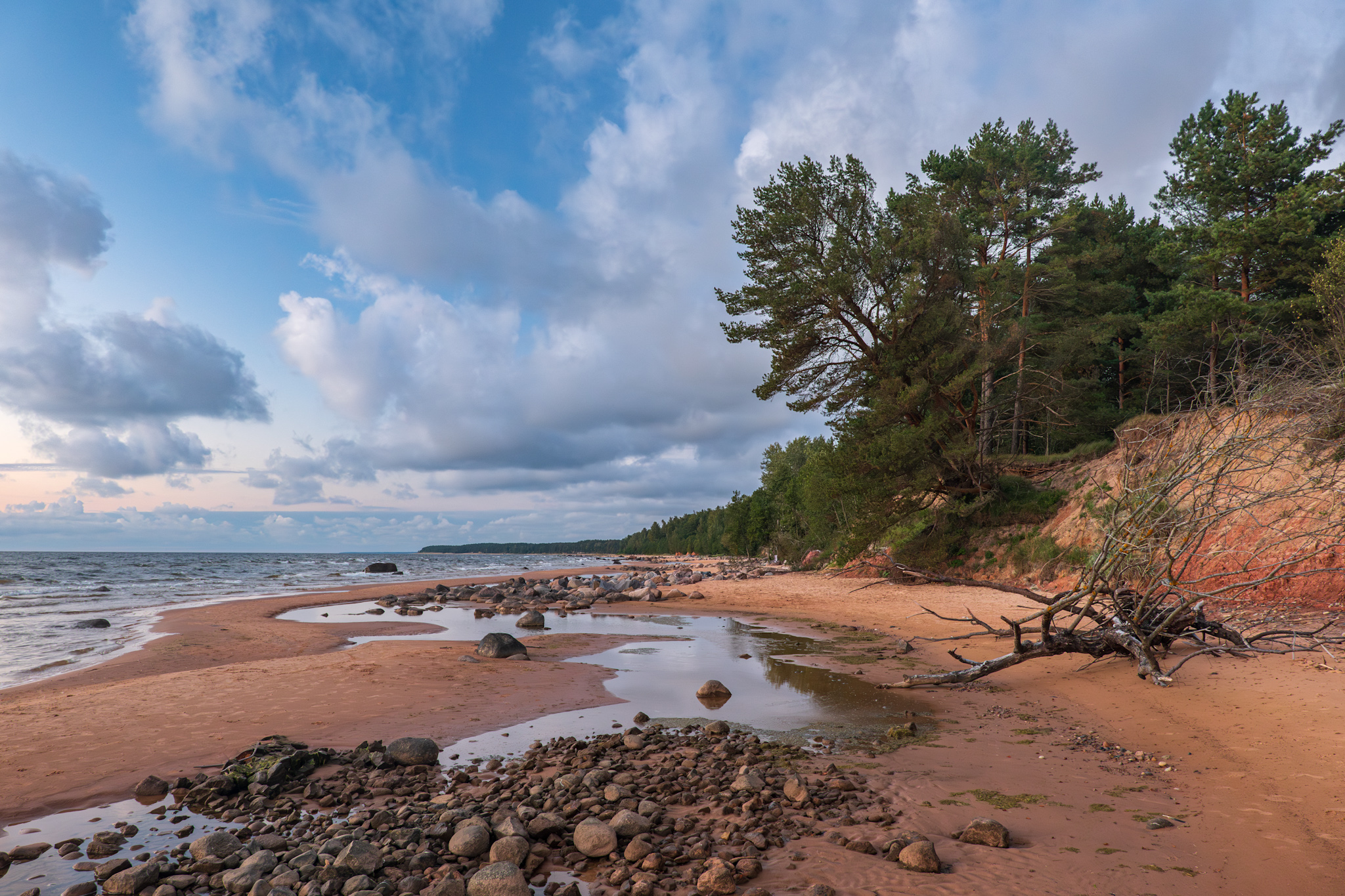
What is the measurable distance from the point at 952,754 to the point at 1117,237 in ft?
125

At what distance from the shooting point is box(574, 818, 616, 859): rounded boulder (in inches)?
177

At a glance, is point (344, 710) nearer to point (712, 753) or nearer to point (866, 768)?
point (712, 753)

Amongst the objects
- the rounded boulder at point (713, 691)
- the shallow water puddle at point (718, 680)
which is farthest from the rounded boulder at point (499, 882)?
the rounded boulder at point (713, 691)

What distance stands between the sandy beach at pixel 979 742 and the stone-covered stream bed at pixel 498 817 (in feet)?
1.43

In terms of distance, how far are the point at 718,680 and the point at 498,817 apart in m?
6.33

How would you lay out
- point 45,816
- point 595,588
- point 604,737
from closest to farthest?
point 45,816 → point 604,737 → point 595,588

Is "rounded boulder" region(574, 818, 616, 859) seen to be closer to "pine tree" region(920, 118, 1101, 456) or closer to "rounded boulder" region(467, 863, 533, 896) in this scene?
"rounded boulder" region(467, 863, 533, 896)

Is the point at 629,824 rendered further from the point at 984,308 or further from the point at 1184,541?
the point at 984,308

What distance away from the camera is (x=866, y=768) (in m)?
6.19

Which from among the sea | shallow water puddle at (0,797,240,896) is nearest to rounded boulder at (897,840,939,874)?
shallow water puddle at (0,797,240,896)

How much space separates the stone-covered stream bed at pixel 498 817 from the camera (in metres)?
4.20

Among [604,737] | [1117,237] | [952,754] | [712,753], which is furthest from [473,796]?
[1117,237]

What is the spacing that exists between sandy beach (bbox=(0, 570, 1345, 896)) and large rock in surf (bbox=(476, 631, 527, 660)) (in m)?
0.51

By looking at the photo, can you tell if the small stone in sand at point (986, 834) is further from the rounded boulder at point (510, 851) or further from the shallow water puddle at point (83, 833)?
the shallow water puddle at point (83, 833)
